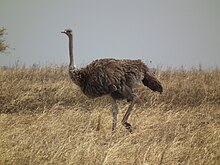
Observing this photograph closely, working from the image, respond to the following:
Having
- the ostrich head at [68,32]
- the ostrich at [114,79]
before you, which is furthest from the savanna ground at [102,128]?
the ostrich head at [68,32]

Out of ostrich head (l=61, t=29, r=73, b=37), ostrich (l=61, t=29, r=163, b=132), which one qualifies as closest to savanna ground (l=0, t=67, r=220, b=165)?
ostrich (l=61, t=29, r=163, b=132)

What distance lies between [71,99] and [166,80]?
2.87 meters

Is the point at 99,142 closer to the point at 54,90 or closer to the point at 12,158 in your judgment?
the point at 12,158

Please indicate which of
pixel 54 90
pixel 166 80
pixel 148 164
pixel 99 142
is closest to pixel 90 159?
pixel 148 164

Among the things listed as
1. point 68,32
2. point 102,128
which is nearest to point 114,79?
point 102,128

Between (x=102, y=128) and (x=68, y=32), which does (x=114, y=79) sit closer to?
(x=102, y=128)

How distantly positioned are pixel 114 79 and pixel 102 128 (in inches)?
33.4

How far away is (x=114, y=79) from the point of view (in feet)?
21.3

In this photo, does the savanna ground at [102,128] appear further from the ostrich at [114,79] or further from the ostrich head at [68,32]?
the ostrich head at [68,32]

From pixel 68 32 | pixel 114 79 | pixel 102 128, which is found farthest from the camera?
pixel 68 32

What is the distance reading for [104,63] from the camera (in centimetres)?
685

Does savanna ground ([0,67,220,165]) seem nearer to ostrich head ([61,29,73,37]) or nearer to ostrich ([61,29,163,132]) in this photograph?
ostrich ([61,29,163,132])

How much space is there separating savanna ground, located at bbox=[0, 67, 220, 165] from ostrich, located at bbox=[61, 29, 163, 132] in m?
0.38

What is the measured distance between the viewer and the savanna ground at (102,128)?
4.15 meters
